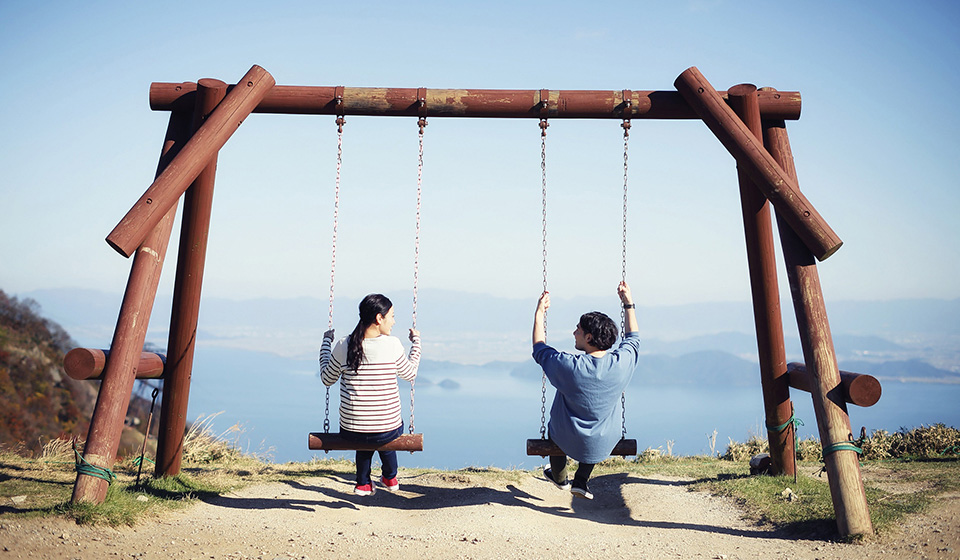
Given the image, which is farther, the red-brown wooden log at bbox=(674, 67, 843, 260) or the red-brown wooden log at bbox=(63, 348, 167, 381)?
the red-brown wooden log at bbox=(674, 67, 843, 260)

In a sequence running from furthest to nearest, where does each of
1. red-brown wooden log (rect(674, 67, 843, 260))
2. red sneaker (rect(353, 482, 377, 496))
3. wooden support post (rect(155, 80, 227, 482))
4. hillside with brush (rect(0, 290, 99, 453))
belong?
hillside with brush (rect(0, 290, 99, 453)), red sneaker (rect(353, 482, 377, 496)), wooden support post (rect(155, 80, 227, 482)), red-brown wooden log (rect(674, 67, 843, 260))

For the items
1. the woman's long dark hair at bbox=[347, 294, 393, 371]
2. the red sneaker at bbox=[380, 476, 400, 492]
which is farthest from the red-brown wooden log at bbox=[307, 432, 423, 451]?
the red sneaker at bbox=[380, 476, 400, 492]

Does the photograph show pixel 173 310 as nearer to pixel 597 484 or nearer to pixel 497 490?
pixel 497 490

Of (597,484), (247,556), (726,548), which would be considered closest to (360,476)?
(247,556)

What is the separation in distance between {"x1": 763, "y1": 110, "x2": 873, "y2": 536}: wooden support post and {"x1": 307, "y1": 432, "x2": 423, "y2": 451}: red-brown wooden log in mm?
3119

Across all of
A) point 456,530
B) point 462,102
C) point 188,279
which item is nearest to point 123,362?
point 188,279

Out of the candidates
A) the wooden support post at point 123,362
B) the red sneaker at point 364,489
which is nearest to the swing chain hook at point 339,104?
the wooden support post at point 123,362

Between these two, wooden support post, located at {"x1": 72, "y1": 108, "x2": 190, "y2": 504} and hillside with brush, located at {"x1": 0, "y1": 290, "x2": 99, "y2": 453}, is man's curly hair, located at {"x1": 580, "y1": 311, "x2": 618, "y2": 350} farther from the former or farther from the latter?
hillside with brush, located at {"x1": 0, "y1": 290, "x2": 99, "y2": 453}

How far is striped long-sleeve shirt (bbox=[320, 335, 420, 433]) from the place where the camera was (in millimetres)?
6332

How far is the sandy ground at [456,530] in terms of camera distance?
530 centimetres

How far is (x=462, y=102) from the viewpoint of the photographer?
7.08 m

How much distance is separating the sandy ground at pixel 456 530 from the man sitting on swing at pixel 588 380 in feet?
2.35

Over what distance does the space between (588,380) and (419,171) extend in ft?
8.09

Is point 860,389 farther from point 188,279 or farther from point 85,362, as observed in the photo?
point 85,362
